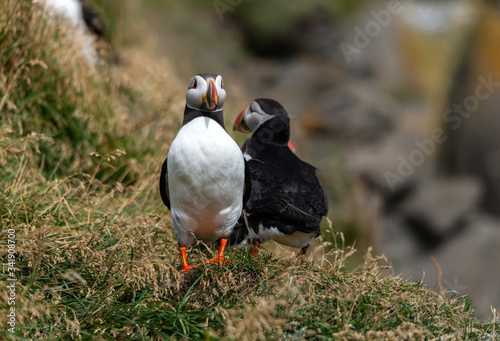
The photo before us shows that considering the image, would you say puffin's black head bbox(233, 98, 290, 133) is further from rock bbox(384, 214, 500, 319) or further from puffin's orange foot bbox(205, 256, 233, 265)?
rock bbox(384, 214, 500, 319)

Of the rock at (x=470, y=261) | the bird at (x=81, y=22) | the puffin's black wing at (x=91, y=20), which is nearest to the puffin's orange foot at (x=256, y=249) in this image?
the bird at (x=81, y=22)

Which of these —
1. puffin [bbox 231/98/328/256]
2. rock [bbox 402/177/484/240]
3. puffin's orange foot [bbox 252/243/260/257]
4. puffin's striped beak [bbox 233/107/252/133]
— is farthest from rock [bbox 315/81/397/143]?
puffin's orange foot [bbox 252/243/260/257]

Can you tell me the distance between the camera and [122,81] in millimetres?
6332

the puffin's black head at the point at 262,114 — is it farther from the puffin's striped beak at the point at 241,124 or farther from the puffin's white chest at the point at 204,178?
the puffin's white chest at the point at 204,178

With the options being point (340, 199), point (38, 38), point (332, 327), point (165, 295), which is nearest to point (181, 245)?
point (165, 295)

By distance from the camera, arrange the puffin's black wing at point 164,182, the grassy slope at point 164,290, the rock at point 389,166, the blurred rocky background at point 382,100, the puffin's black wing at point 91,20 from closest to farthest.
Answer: the grassy slope at point 164,290, the puffin's black wing at point 164,182, the puffin's black wing at point 91,20, the blurred rocky background at point 382,100, the rock at point 389,166

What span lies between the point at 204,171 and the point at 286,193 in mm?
728

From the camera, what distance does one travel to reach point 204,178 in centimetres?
283

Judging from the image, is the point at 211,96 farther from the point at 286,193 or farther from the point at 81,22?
the point at 81,22

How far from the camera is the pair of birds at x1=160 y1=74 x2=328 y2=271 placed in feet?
9.27

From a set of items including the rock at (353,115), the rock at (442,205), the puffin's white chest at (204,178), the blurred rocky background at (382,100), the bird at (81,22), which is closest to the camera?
the puffin's white chest at (204,178)

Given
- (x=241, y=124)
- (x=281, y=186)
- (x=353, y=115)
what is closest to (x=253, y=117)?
(x=241, y=124)

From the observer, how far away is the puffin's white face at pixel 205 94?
9.25ft

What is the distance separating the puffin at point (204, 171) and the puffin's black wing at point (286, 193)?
0.95 ft
